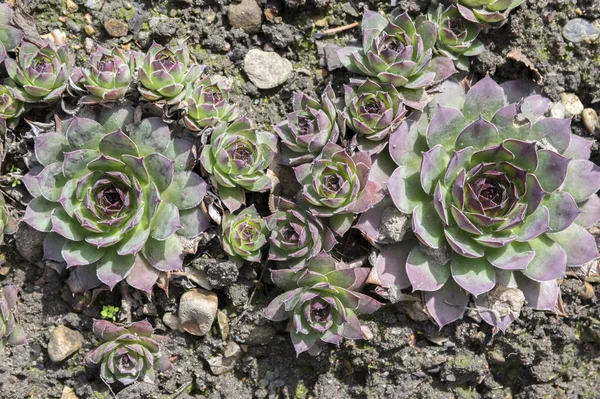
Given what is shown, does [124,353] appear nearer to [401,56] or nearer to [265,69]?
[265,69]

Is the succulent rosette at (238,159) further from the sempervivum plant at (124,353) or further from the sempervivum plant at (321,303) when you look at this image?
the sempervivum plant at (124,353)

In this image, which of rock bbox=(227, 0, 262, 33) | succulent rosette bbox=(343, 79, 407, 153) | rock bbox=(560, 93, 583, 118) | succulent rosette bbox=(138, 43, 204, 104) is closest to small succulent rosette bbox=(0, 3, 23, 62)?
succulent rosette bbox=(138, 43, 204, 104)

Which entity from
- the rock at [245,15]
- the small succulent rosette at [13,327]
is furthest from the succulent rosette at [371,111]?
the small succulent rosette at [13,327]

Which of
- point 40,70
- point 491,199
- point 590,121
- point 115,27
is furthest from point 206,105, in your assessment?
point 590,121

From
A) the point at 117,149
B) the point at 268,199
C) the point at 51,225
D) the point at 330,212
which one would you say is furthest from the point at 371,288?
the point at 51,225

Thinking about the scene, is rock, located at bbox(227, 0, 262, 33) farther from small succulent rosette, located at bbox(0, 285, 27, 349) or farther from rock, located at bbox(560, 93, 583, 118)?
small succulent rosette, located at bbox(0, 285, 27, 349)

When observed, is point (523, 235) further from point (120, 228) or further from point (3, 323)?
point (3, 323)
